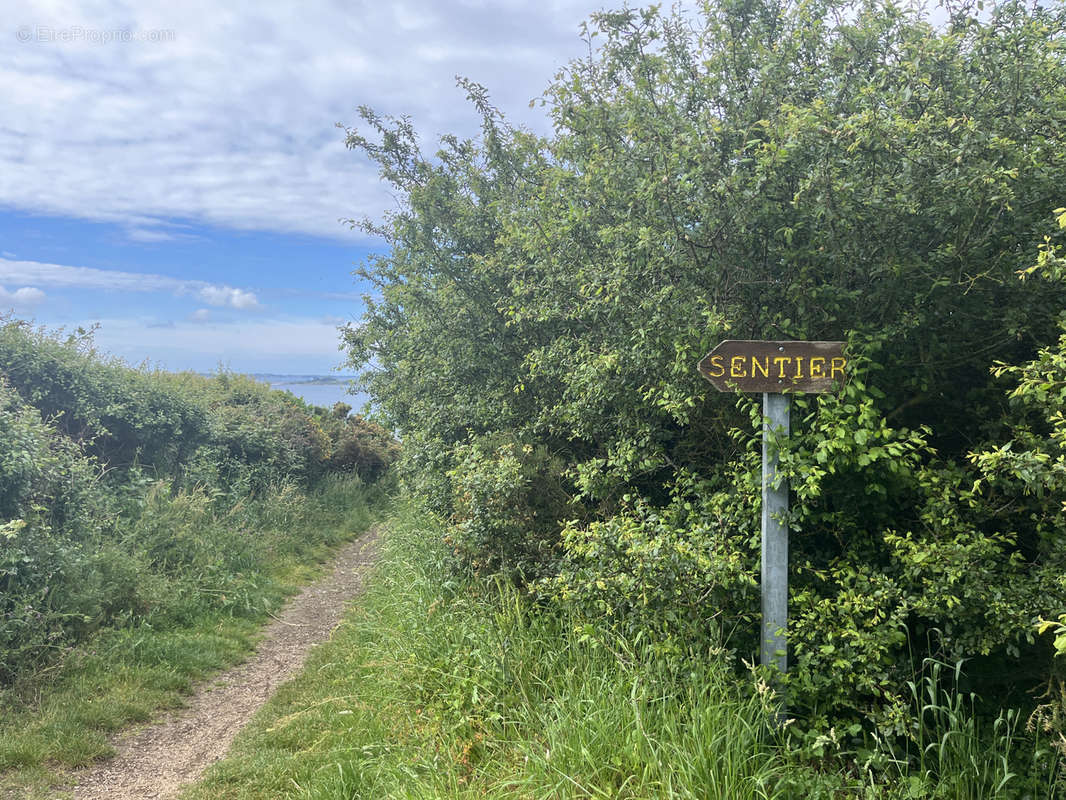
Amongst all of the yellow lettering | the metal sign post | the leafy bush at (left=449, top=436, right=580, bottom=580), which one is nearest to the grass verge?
the leafy bush at (left=449, top=436, right=580, bottom=580)

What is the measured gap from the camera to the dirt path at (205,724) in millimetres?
4492

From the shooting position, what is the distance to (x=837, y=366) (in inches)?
142

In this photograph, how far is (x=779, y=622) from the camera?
3588 millimetres

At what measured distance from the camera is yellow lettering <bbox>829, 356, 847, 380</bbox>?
359 centimetres

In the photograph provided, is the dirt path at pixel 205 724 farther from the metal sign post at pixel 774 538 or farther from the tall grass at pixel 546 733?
the metal sign post at pixel 774 538

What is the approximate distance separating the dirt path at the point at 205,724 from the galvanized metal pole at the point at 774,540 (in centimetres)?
402

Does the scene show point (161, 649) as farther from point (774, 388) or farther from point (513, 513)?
point (774, 388)

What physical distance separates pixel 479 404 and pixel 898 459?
180 inches

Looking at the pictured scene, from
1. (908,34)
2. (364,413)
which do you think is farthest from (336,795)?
(364,413)

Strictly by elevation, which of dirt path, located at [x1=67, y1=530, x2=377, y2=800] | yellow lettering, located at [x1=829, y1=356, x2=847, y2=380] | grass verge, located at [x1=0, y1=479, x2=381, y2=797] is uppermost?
yellow lettering, located at [x1=829, y1=356, x2=847, y2=380]

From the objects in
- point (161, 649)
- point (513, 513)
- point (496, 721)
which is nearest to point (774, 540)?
point (496, 721)

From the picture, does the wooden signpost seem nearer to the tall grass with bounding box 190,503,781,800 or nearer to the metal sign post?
the metal sign post

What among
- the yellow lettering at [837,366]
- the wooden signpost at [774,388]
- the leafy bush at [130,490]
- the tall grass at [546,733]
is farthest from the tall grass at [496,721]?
the leafy bush at [130,490]

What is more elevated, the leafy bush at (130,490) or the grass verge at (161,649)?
the leafy bush at (130,490)
